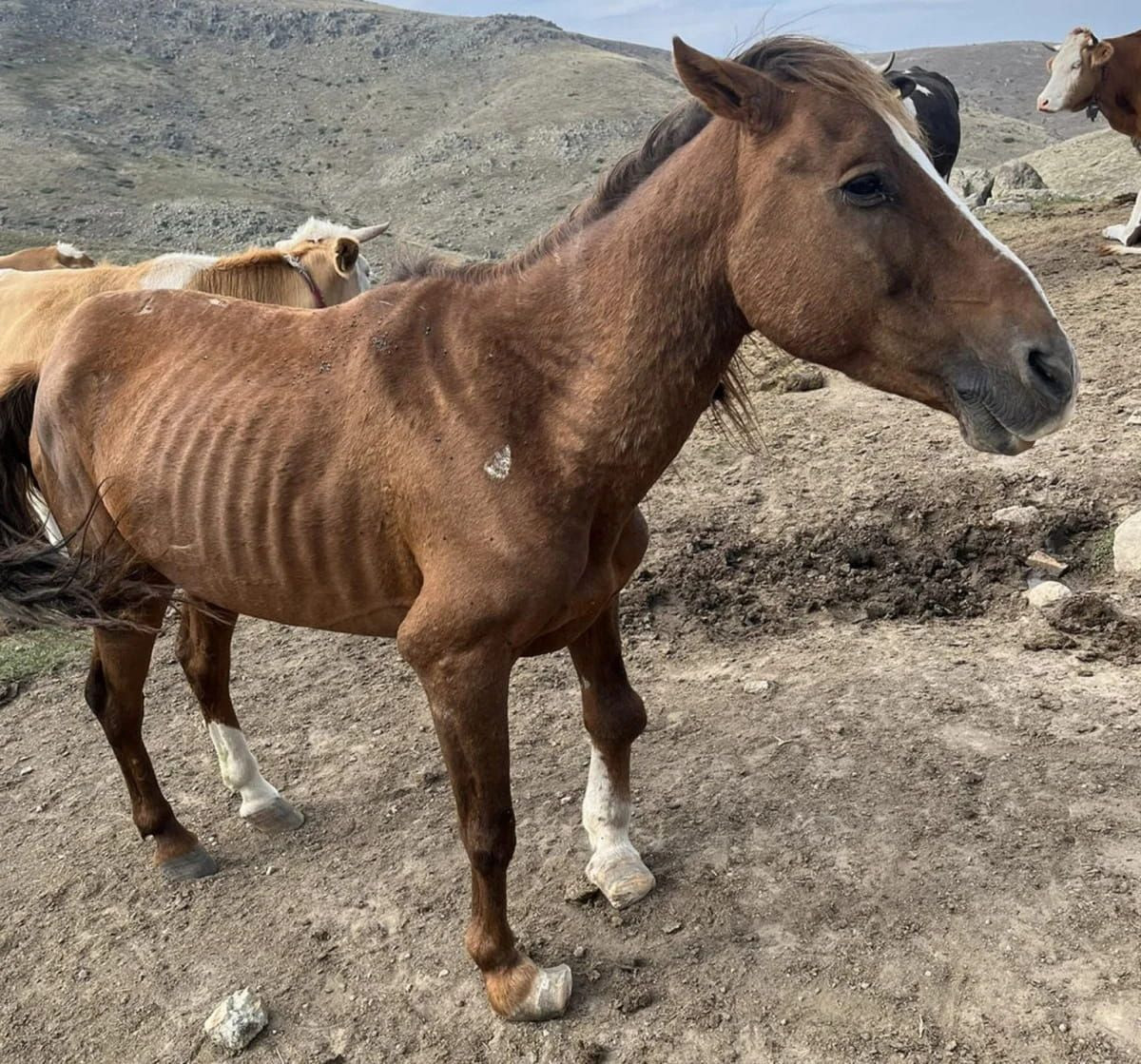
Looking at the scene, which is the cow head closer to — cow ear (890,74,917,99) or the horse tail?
cow ear (890,74,917,99)

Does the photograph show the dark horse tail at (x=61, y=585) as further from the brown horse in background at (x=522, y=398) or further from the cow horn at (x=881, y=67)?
the cow horn at (x=881, y=67)

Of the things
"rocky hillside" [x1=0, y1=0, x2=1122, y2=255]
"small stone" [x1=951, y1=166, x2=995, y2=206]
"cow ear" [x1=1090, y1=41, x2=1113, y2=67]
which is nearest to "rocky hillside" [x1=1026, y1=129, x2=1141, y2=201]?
"small stone" [x1=951, y1=166, x2=995, y2=206]

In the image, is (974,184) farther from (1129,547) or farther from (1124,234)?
(1129,547)

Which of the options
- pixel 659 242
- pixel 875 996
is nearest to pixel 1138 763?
pixel 875 996

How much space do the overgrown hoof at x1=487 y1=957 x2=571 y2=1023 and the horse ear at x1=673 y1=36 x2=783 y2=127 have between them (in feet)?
7.17

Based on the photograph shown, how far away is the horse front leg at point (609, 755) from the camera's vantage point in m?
2.83

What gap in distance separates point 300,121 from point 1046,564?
52.1 meters

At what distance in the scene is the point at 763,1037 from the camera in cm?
230

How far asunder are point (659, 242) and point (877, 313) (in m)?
0.51

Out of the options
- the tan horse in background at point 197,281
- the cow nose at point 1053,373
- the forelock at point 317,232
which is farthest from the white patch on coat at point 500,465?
the forelock at point 317,232

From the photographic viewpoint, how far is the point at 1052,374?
181 cm

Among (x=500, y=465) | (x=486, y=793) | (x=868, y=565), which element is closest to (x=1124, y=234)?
(x=868, y=565)

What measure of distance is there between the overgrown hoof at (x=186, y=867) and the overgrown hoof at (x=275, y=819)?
0.23 metres

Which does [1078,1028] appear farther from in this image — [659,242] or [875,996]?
[659,242]
